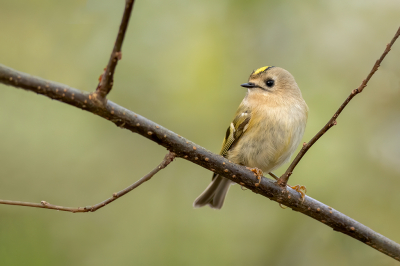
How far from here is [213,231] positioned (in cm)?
379

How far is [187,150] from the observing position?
1978 millimetres

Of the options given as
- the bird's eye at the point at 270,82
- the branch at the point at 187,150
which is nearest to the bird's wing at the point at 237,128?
the bird's eye at the point at 270,82

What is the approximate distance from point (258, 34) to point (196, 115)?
131 cm

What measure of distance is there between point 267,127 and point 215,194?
0.93 m

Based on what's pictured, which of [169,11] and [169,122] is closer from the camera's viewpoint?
[169,122]

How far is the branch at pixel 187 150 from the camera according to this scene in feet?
5.19

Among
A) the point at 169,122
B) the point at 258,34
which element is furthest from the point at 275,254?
the point at 258,34

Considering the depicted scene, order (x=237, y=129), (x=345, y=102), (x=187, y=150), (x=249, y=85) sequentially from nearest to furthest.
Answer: (x=345, y=102) → (x=187, y=150) → (x=237, y=129) → (x=249, y=85)

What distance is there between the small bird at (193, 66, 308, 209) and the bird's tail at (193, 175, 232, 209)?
1.34 ft

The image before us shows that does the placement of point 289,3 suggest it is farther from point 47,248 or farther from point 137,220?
point 47,248

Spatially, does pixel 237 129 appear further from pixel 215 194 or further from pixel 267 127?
pixel 215 194

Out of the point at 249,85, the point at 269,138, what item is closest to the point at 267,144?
the point at 269,138

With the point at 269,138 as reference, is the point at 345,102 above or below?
above

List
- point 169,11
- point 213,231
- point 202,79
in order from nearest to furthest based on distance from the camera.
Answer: point 213,231 < point 202,79 < point 169,11
